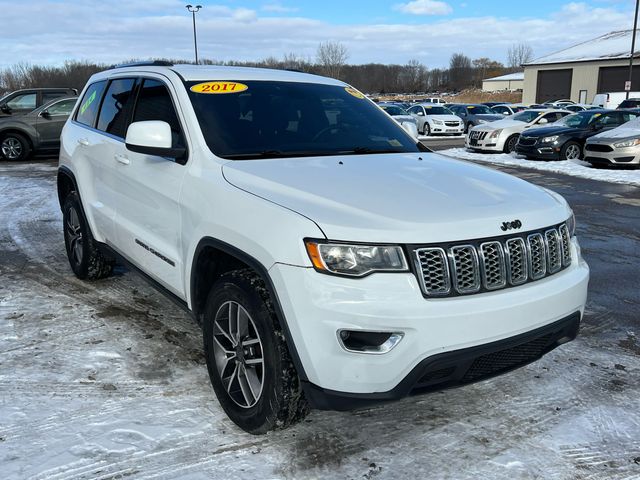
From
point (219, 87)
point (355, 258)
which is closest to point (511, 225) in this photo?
point (355, 258)

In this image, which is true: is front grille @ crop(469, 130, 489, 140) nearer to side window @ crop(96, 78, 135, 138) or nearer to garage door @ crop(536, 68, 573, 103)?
side window @ crop(96, 78, 135, 138)

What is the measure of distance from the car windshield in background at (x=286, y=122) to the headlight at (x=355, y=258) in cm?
106

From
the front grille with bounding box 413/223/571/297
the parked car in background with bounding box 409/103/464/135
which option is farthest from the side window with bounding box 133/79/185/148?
the parked car in background with bounding box 409/103/464/135

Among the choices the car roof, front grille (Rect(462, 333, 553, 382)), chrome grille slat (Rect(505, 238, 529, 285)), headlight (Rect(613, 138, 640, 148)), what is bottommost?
front grille (Rect(462, 333, 553, 382))

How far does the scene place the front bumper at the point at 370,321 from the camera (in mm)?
2346

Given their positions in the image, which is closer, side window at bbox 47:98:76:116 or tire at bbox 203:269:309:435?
tire at bbox 203:269:309:435

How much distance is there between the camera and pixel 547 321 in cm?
272

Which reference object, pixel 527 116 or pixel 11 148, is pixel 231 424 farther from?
pixel 527 116

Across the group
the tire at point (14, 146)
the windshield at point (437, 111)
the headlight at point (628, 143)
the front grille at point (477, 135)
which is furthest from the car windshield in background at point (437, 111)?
the tire at point (14, 146)

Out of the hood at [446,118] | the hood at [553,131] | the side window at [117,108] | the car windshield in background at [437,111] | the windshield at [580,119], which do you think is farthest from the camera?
the car windshield in background at [437,111]

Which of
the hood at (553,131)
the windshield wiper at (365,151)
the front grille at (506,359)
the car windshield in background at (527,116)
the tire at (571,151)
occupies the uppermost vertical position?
the windshield wiper at (365,151)

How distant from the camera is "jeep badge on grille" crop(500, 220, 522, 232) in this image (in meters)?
2.62

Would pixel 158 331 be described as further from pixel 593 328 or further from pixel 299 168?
pixel 593 328

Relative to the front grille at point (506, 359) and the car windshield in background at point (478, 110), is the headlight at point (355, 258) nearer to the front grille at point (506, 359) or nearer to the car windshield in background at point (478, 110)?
the front grille at point (506, 359)
